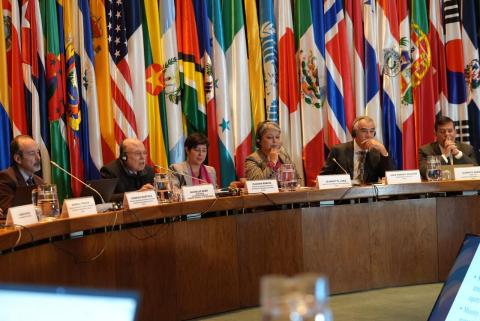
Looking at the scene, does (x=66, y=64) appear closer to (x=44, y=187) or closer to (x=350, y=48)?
(x=44, y=187)

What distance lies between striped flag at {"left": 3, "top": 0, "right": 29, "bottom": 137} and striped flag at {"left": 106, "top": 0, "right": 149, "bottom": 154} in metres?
0.66

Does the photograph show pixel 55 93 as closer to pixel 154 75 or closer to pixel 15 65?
pixel 15 65

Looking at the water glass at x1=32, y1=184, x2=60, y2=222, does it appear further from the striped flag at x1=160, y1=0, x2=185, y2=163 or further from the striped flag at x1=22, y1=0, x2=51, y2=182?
the striped flag at x1=160, y1=0, x2=185, y2=163

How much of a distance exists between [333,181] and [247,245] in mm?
651

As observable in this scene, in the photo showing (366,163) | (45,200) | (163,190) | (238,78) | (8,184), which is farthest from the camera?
(238,78)

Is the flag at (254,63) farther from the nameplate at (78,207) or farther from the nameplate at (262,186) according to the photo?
the nameplate at (78,207)

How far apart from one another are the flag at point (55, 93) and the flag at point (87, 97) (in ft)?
0.54

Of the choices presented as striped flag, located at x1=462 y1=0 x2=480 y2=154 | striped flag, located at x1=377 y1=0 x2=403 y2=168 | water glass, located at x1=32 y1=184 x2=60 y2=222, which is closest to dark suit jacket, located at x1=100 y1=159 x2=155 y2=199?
water glass, located at x1=32 y1=184 x2=60 y2=222

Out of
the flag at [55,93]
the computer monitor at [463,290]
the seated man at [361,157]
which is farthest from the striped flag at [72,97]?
the computer monitor at [463,290]

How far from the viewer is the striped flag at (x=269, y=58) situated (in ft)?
18.2

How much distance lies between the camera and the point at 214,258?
12.7 ft

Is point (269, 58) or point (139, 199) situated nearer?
point (139, 199)

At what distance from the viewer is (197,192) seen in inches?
150

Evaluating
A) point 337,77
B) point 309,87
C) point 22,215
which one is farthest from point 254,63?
point 22,215
